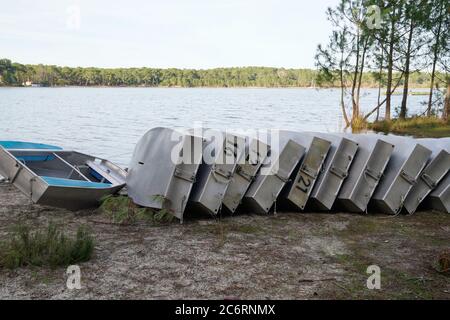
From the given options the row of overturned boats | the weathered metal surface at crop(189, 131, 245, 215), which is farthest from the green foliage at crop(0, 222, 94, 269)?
the weathered metal surface at crop(189, 131, 245, 215)

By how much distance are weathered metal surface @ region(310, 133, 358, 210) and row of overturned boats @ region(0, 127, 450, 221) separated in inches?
0.6

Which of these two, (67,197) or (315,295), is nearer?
(315,295)

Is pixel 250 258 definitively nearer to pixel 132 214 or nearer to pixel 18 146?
pixel 132 214

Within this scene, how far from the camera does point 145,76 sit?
534ft

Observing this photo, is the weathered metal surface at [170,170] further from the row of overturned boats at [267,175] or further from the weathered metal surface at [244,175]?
the weathered metal surface at [244,175]

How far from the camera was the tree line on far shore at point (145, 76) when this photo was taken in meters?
146

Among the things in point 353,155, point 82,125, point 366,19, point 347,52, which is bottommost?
point 82,125

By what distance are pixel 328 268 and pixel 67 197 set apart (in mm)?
3968

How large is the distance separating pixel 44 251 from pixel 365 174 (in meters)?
4.56

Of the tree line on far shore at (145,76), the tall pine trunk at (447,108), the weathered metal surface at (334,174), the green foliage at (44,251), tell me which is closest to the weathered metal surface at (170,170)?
the green foliage at (44,251)

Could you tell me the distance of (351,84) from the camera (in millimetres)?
24562

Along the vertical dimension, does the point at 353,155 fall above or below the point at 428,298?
above

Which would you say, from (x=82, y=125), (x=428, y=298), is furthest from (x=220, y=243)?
(x=82, y=125)
